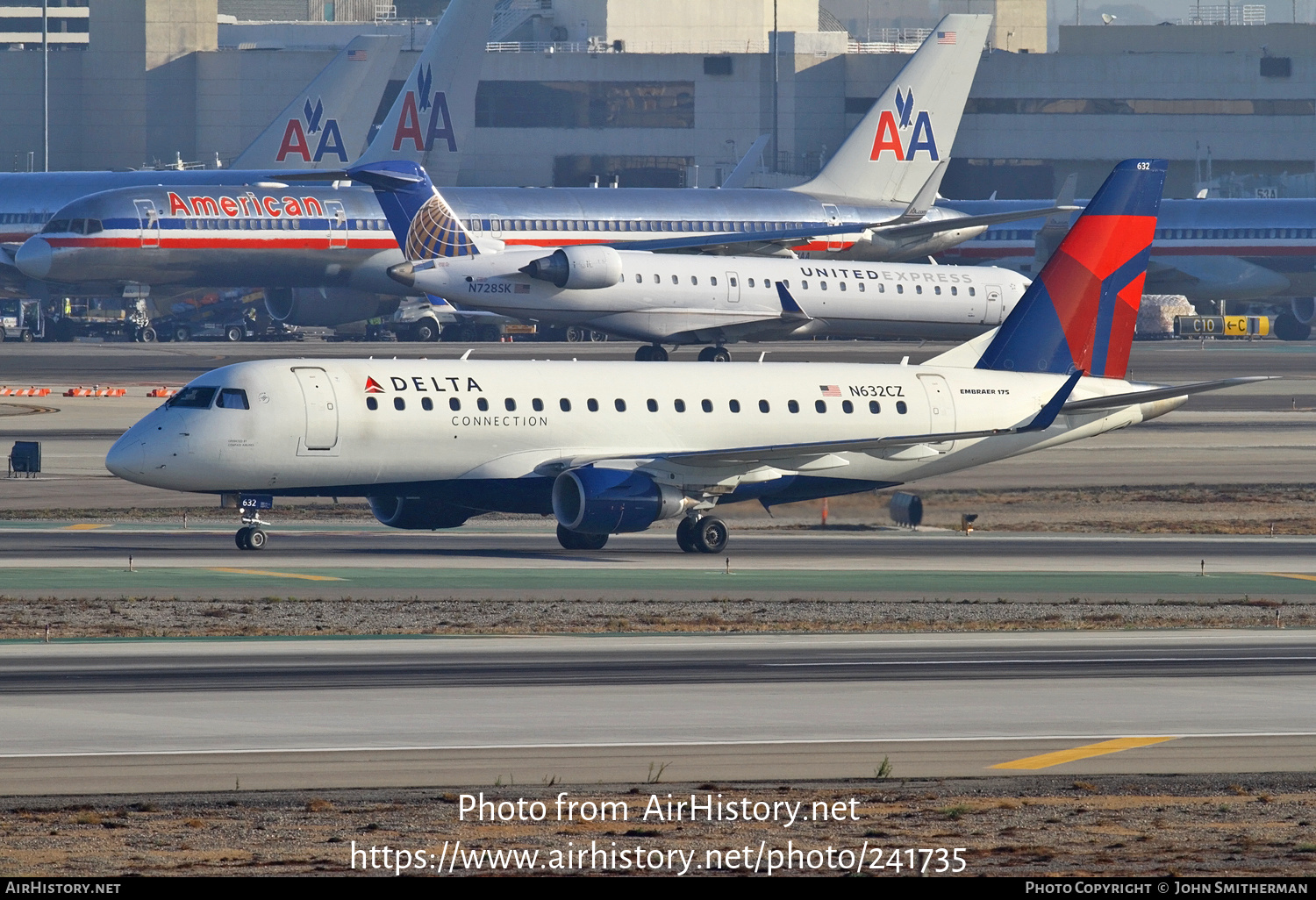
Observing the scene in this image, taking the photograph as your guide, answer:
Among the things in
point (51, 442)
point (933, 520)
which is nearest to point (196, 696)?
point (933, 520)

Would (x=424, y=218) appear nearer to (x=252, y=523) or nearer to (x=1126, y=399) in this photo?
(x=252, y=523)

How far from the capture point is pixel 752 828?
16906mm

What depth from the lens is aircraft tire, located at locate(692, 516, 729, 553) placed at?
39.6 meters

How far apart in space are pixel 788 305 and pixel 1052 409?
1409 inches

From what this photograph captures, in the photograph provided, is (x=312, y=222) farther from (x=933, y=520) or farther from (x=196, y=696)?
(x=196, y=696)

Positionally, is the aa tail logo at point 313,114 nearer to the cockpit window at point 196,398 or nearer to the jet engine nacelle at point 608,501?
the cockpit window at point 196,398

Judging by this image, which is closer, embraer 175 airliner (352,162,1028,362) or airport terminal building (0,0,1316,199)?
embraer 175 airliner (352,162,1028,362)

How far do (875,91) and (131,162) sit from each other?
204ft

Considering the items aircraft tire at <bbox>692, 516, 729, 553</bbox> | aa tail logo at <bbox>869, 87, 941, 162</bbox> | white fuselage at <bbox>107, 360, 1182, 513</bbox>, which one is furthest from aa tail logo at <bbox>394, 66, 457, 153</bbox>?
aircraft tire at <bbox>692, 516, 729, 553</bbox>

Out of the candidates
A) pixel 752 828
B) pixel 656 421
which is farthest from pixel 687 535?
pixel 752 828

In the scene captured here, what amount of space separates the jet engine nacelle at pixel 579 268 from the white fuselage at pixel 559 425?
32.6 metres

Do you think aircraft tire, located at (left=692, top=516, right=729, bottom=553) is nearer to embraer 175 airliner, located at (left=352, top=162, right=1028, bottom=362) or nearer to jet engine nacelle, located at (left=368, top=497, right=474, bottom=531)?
jet engine nacelle, located at (left=368, top=497, right=474, bottom=531)

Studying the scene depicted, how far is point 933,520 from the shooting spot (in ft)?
153

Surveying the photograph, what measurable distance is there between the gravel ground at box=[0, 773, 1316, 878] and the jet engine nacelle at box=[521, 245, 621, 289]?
5638 cm
